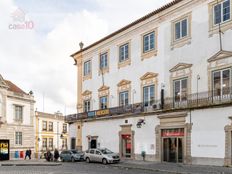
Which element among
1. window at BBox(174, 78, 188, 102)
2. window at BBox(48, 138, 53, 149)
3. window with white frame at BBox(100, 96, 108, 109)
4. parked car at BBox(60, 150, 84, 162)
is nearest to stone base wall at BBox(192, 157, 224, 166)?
window at BBox(174, 78, 188, 102)

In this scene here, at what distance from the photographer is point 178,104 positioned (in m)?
27.2

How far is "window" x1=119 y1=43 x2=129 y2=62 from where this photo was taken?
3441cm

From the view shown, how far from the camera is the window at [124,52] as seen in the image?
34.4m

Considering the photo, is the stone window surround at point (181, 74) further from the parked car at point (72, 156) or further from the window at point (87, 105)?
the window at point (87, 105)

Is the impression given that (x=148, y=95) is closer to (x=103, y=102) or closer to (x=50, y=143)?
(x=103, y=102)

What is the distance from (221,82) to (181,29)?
5812 millimetres

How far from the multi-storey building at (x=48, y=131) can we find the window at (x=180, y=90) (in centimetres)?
4124

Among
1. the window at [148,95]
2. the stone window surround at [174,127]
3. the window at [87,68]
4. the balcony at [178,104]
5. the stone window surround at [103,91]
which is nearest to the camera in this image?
the balcony at [178,104]

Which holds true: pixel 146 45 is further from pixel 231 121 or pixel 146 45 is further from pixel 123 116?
pixel 231 121

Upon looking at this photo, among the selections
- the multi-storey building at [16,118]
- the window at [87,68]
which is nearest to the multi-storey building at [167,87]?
the window at [87,68]

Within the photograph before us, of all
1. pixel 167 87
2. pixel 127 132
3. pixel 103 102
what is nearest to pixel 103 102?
pixel 103 102

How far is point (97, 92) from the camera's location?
38.8 metres

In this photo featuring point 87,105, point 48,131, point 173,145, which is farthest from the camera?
point 48,131

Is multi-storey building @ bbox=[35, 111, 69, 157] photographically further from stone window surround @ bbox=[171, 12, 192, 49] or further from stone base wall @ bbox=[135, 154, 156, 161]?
stone window surround @ bbox=[171, 12, 192, 49]
